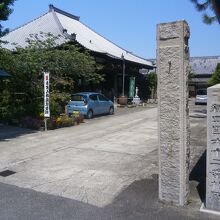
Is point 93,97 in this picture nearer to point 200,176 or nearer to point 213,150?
point 200,176

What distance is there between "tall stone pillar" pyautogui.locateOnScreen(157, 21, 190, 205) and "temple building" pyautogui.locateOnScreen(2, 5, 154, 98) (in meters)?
18.0

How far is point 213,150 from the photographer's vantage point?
5113mm

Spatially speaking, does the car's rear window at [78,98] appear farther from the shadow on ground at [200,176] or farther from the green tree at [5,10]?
the shadow on ground at [200,176]

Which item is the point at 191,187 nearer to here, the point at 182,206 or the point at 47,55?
the point at 182,206

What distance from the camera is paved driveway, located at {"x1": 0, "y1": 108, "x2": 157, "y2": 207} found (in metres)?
6.40

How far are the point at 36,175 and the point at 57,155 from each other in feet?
6.71

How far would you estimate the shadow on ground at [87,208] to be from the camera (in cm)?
502

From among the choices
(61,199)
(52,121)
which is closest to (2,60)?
(52,121)

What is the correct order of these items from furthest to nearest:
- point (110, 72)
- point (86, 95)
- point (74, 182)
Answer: point (110, 72)
point (86, 95)
point (74, 182)

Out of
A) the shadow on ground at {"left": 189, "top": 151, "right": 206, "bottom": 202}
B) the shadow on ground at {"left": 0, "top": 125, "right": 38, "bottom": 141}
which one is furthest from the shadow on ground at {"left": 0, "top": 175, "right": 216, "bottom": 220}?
the shadow on ground at {"left": 0, "top": 125, "right": 38, "bottom": 141}

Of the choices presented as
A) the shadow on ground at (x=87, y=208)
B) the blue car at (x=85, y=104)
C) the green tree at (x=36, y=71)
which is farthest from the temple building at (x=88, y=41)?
the shadow on ground at (x=87, y=208)

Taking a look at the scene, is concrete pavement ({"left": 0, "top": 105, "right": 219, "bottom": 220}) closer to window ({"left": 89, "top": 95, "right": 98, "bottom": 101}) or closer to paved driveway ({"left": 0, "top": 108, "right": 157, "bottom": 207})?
paved driveway ({"left": 0, "top": 108, "right": 157, "bottom": 207})

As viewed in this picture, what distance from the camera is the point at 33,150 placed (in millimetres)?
9953

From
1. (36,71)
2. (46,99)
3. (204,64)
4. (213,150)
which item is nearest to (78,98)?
(36,71)
